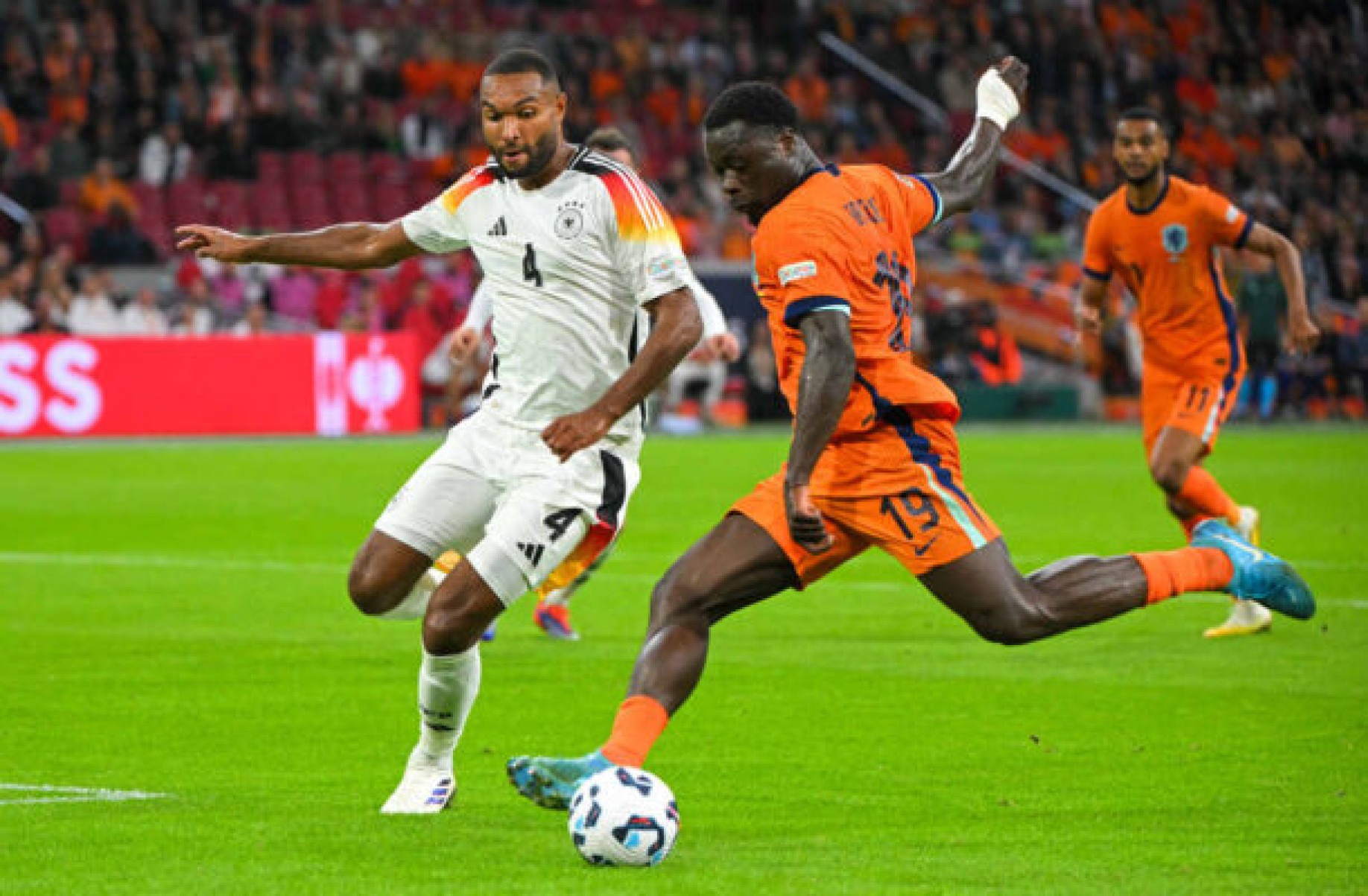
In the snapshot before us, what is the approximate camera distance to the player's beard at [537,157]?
730 cm

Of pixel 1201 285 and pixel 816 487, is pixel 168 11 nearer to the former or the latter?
pixel 1201 285

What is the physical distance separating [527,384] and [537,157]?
72 cm

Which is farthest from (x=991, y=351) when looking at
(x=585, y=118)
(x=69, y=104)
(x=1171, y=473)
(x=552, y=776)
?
(x=552, y=776)

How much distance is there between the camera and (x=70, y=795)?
7391 mm

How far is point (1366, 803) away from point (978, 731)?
193cm

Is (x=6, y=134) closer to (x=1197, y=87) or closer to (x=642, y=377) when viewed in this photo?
(x=1197, y=87)

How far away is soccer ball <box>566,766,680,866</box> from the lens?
242 inches

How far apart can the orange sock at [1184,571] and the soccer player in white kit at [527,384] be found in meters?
1.71

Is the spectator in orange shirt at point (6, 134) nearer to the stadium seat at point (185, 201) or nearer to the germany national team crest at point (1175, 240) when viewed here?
the stadium seat at point (185, 201)

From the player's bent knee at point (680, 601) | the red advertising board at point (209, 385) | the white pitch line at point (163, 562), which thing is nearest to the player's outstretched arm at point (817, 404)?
the player's bent knee at point (680, 601)

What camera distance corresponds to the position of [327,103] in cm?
3406

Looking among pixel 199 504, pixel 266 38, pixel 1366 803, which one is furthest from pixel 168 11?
pixel 1366 803

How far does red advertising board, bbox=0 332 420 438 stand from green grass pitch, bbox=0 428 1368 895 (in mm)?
11341

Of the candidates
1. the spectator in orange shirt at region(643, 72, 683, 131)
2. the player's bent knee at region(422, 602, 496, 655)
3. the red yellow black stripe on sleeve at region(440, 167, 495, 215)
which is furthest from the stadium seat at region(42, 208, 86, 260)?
the player's bent knee at region(422, 602, 496, 655)
